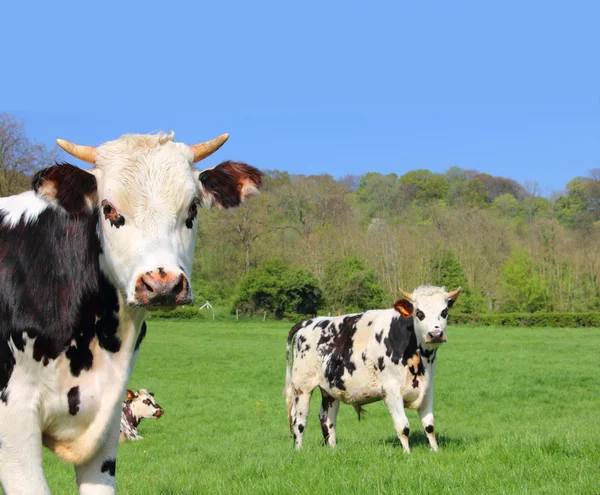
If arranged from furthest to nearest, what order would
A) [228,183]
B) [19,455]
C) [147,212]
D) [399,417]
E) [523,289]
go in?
[523,289] < [399,417] < [228,183] < [147,212] < [19,455]

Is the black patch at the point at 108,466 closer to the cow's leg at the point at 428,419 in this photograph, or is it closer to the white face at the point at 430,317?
the cow's leg at the point at 428,419

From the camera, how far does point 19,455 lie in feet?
12.5

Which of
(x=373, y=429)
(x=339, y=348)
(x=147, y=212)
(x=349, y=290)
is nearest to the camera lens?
(x=147, y=212)

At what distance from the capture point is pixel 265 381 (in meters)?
25.2

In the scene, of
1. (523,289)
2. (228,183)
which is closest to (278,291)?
(523,289)

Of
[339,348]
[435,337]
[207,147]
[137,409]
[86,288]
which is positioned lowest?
[137,409]

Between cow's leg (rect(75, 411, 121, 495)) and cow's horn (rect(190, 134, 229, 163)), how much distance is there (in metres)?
1.64

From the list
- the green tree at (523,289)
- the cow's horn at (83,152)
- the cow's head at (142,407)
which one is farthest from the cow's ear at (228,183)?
the green tree at (523,289)

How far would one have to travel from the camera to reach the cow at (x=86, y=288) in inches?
150

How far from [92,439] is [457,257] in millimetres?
68331

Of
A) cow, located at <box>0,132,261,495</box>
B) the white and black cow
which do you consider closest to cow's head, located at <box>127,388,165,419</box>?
the white and black cow

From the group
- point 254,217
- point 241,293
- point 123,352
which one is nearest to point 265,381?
point 123,352

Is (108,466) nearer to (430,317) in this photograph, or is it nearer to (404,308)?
(430,317)

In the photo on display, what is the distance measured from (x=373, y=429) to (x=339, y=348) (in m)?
3.57
